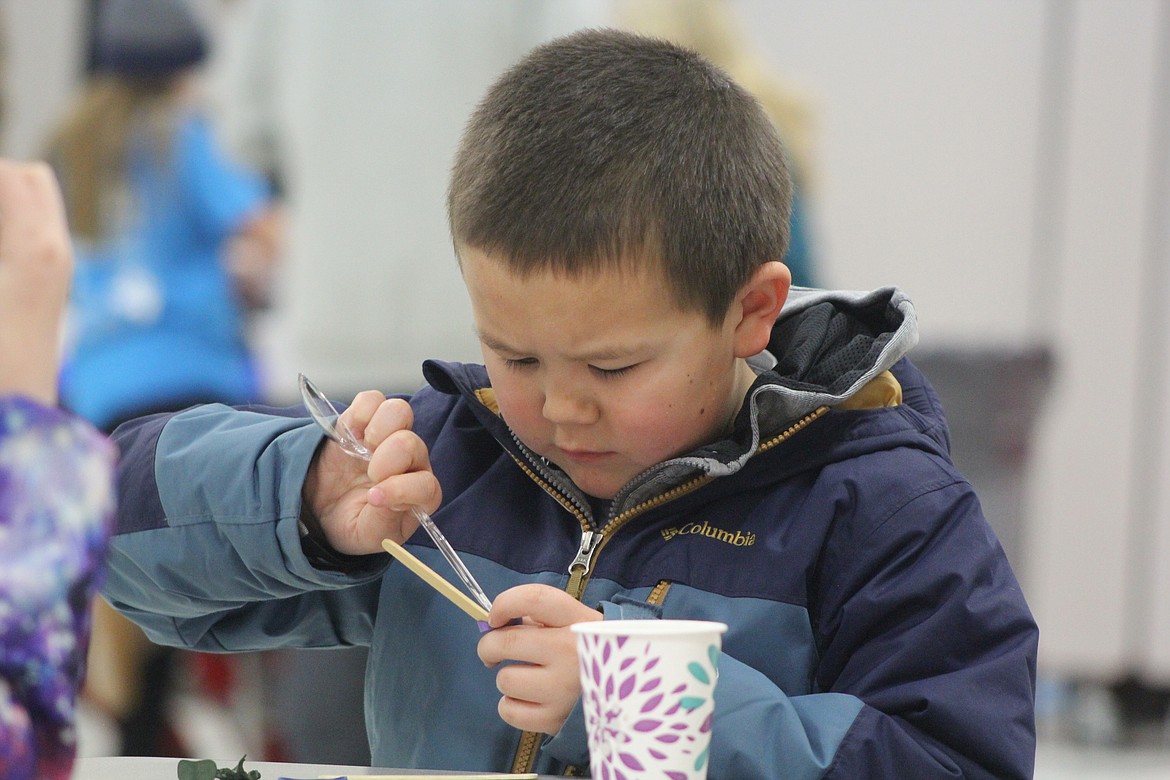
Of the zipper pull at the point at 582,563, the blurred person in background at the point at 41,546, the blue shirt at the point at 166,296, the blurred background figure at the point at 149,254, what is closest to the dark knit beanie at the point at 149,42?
the blurred background figure at the point at 149,254

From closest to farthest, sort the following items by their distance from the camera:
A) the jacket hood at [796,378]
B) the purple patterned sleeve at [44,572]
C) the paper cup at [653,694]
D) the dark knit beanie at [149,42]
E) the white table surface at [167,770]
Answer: the purple patterned sleeve at [44,572], the paper cup at [653,694], the white table surface at [167,770], the jacket hood at [796,378], the dark knit beanie at [149,42]

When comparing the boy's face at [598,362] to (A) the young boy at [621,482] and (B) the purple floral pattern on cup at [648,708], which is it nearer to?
(A) the young boy at [621,482]

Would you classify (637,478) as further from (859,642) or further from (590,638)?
(590,638)

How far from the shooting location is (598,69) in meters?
1.06

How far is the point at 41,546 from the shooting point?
0.61 m

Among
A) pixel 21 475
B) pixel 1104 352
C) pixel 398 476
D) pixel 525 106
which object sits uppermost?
pixel 525 106

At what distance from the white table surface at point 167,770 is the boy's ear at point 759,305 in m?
0.41

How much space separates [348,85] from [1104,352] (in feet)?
9.12

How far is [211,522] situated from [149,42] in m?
2.30

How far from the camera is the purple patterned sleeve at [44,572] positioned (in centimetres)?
60

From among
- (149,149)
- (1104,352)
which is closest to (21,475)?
(149,149)

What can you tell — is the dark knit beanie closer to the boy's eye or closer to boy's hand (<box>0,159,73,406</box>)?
the boy's eye

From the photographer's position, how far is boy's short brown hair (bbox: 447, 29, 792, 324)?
39.4 inches

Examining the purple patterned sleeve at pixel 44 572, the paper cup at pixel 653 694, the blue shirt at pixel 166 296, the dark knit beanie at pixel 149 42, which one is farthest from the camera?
the dark knit beanie at pixel 149 42
